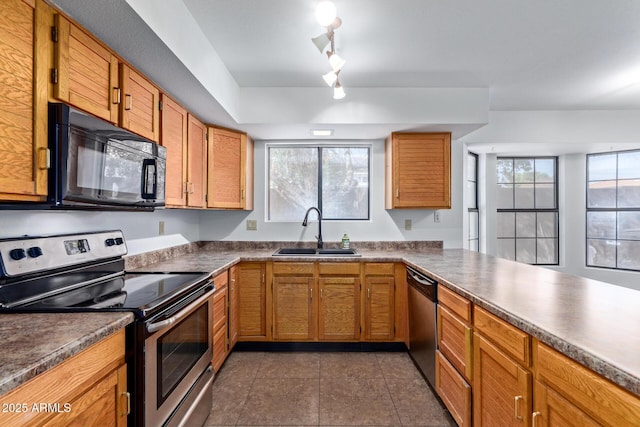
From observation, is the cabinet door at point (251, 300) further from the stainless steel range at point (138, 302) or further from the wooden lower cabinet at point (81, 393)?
the wooden lower cabinet at point (81, 393)

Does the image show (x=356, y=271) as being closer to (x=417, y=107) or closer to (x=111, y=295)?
(x=417, y=107)

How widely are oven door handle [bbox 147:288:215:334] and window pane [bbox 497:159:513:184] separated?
3959mm

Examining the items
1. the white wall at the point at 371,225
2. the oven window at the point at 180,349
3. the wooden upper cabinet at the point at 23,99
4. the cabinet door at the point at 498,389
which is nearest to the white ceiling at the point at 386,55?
the wooden upper cabinet at the point at 23,99

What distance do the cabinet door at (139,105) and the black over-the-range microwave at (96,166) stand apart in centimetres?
10

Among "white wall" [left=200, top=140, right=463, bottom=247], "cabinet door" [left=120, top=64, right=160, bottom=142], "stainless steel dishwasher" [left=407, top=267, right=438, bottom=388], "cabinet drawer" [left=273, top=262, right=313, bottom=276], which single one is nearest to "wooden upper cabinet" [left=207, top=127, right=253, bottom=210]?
"white wall" [left=200, top=140, right=463, bottom=247]

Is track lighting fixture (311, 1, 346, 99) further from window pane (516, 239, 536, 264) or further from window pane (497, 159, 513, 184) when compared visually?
window pane (516, 239, 536, 264)

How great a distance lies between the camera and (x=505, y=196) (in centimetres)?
416

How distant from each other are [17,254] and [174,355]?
78 centimetres

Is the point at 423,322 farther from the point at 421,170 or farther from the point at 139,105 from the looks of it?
the point at 139,105

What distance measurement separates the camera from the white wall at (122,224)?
1.41m

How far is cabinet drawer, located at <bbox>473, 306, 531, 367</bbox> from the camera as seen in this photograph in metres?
1.14

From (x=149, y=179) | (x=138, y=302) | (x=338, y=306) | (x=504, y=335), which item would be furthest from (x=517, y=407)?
(x=149, y=179)

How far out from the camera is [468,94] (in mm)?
2762

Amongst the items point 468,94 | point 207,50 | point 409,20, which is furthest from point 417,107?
point 207,50
